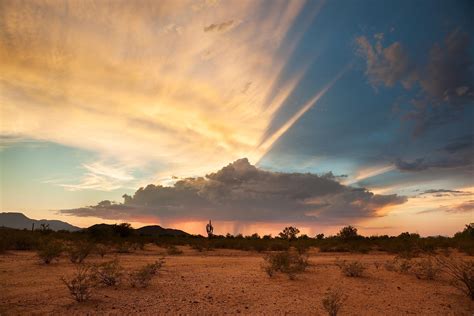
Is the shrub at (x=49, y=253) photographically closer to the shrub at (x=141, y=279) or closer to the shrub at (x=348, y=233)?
the shrub at (x=141, y=279)

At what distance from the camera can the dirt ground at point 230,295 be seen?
8.46m

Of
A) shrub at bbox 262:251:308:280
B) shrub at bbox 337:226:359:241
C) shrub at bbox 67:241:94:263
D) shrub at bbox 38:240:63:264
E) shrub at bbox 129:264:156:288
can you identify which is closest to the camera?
shrub at bbox 129:264:156:288

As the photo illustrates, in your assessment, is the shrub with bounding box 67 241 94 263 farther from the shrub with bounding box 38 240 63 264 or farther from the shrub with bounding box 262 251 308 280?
the shrub with bounding box 262 251 308 280

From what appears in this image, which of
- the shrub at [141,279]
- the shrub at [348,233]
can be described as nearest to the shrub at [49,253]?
the shrub at [141,279]

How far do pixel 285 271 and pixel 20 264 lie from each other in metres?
11.0

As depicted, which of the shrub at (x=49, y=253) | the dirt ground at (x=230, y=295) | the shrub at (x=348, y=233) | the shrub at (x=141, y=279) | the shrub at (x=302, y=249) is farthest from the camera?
the shrub at (x=348, y=233)

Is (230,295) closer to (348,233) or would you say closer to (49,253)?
(49,253)

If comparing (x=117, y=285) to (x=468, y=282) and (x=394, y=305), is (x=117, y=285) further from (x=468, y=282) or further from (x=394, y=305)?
(x=468, y=282)

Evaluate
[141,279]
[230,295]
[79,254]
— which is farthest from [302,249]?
[141,279]

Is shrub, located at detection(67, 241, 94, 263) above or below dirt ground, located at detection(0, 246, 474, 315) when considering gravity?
above

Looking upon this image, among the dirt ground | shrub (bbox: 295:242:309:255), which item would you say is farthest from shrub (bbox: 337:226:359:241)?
the dirt ground

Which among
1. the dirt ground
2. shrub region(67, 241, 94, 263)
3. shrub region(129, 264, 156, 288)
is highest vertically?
shrub region(67, 241, 94, 263)

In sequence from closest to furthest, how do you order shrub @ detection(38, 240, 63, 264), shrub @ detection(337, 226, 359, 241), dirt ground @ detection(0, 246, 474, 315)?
dirt ground @ detection(0, 246, 474, 315) < shrub @ detection(38, 240, 63, 264) < shrub @ detection(337, 226, 359, 241)

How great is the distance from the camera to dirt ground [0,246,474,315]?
333 inches
